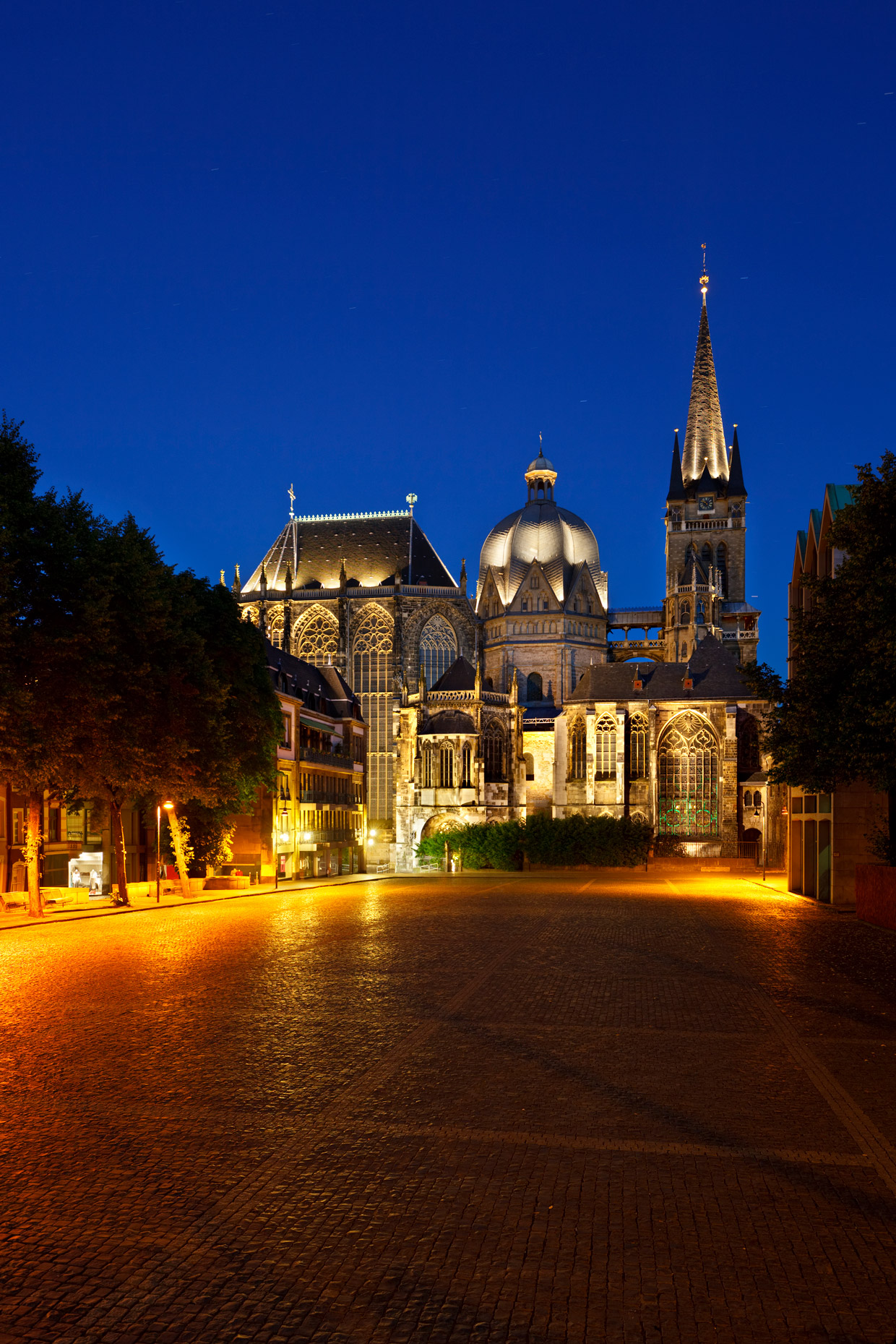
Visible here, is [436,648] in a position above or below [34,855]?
above

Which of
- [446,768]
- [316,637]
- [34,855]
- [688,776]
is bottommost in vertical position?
[688,776]

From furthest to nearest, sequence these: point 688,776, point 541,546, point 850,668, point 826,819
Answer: point 541,546
point 688,776
point 826,819
point 850,668

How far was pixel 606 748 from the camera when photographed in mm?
74500

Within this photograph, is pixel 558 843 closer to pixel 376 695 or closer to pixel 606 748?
pixel 606 748

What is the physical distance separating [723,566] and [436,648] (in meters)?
28.5

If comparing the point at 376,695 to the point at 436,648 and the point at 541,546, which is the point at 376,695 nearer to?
the point at 436,648

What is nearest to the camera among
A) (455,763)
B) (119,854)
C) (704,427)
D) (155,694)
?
(155,694)

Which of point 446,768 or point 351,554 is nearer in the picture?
point 446,768

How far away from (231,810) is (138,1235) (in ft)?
121

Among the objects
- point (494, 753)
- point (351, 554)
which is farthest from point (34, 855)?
point (351, 554)

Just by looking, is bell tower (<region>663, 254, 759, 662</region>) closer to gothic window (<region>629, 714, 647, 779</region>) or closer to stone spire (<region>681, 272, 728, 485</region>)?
stone spire (<region>681, 272, 728, 485</region>)

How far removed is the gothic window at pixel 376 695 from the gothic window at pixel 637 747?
17.0 m

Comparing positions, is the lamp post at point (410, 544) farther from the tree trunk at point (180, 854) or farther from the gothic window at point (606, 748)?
the tree trunk at point (180, 854)

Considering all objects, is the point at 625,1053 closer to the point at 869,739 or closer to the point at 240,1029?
the point at 240,1029
